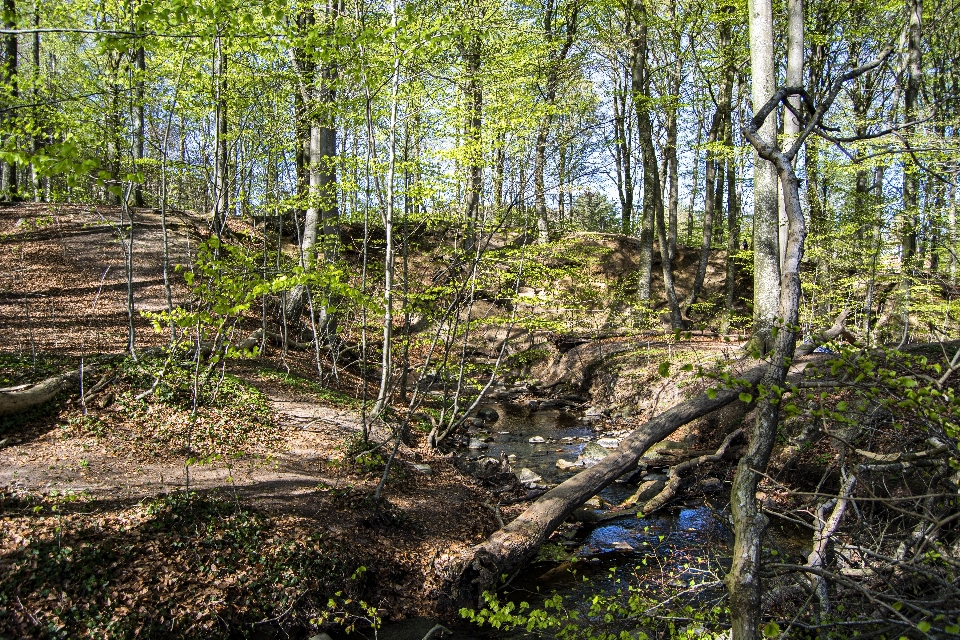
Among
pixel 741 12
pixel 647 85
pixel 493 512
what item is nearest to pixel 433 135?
pixel 493 512

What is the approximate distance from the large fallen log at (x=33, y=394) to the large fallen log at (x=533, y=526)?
5.70 meters

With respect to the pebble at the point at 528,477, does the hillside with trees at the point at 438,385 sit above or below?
above

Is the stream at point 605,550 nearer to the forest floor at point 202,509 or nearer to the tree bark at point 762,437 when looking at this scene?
the forest floor at point 202,509

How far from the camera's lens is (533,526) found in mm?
6336

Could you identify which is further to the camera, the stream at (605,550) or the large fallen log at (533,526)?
the large fallen log at (533,526)

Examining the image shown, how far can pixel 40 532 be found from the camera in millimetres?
4695

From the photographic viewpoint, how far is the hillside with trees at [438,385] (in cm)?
345

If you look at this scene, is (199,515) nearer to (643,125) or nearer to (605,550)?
(605,550)

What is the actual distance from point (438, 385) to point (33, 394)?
8.60 m

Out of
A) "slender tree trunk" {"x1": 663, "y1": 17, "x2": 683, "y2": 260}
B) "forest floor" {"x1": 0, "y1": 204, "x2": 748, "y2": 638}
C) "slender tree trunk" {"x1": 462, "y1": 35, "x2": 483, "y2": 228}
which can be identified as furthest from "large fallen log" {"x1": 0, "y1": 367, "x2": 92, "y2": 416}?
"slender tree trunk" {"x1": 663, "y1": 17, "x2": 683, "y2": 260}

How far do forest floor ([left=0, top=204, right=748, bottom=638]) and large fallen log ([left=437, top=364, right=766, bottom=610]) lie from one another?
0.31 meters

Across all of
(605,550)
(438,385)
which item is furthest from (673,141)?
(605,550)

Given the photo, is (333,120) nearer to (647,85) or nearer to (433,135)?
(433,135)

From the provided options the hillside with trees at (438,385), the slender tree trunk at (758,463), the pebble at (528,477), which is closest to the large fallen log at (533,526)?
the hillside with trees at (438,385)
